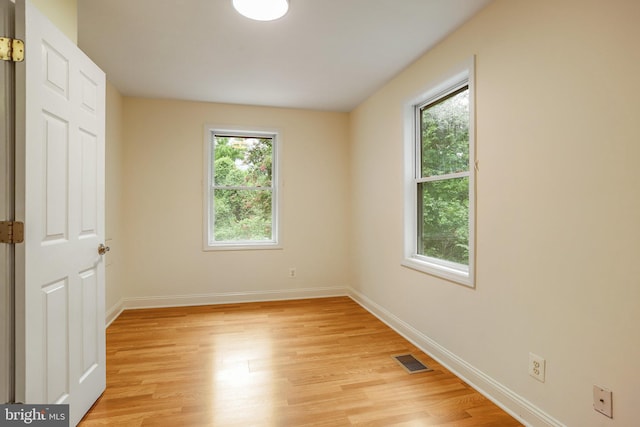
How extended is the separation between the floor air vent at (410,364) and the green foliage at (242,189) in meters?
2.37

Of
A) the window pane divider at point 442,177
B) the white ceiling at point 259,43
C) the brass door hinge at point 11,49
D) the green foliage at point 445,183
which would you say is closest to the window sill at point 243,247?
the white ceiling at point 259,43

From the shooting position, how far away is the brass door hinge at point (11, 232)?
1.38 meters

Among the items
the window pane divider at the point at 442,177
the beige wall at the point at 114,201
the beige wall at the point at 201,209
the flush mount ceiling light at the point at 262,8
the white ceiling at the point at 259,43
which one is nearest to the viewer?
the flush mount ceiling light at the point at 262,8

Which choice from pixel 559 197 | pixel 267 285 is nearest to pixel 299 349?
pixel 267 285

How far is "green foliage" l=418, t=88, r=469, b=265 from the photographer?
2.50 m

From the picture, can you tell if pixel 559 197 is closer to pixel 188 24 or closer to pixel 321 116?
pixel 188 24

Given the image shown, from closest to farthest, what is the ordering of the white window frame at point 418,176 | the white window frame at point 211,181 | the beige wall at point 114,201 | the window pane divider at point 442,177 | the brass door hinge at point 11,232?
1. the brass door hinge at point 11,232
2. the white window frame at point 418,176
3. the window pane divider at point 442,177
4. the beige wall at point 114,201
5. the white window frame at point 211,181

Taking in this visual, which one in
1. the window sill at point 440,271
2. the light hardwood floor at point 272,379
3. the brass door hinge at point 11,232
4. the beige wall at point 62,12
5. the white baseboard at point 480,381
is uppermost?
the beige wall at point 62,12

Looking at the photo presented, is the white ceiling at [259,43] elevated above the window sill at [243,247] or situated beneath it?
elevated above

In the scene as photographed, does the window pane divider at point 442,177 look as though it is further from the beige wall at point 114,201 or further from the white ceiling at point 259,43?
the beige wall at point 114,201

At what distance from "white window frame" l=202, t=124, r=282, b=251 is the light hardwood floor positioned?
979mm

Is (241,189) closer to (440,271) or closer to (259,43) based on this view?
(259,43)

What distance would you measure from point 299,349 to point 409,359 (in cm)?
91

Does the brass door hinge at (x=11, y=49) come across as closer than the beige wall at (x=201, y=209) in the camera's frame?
Yes
